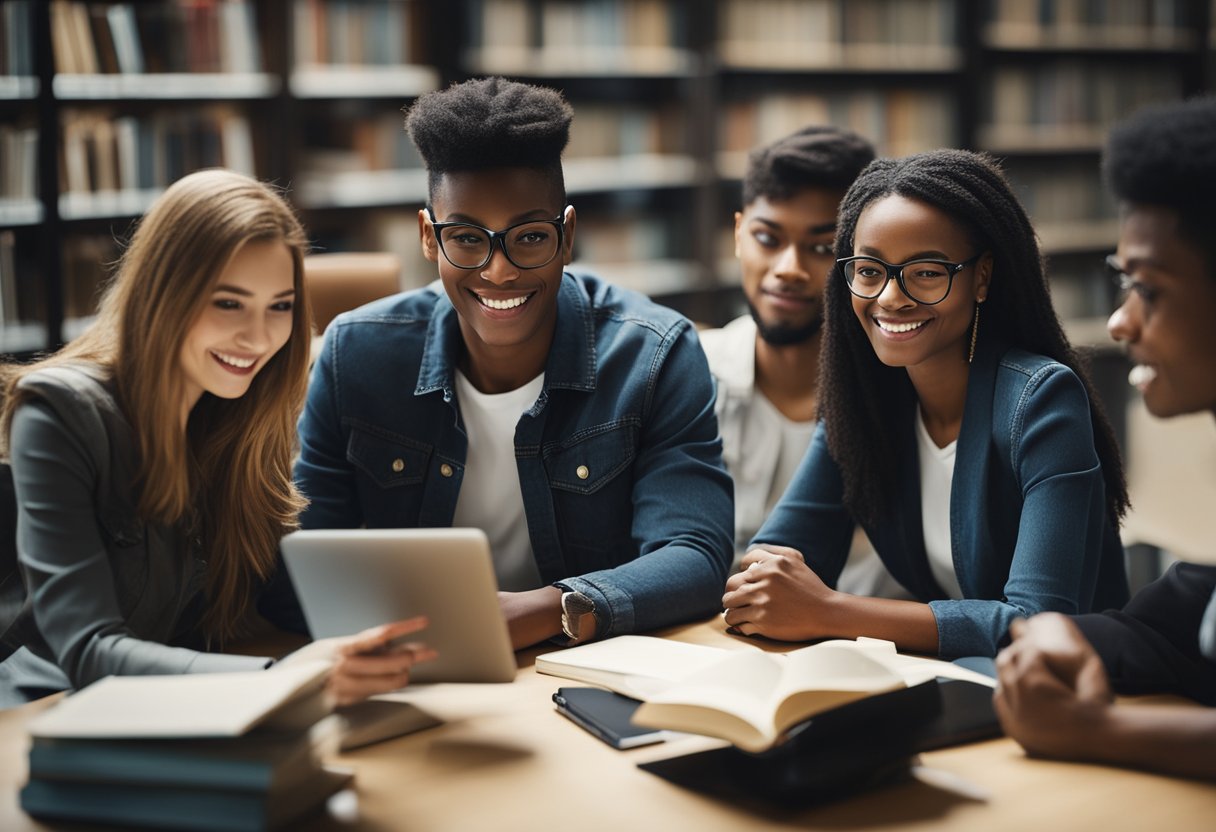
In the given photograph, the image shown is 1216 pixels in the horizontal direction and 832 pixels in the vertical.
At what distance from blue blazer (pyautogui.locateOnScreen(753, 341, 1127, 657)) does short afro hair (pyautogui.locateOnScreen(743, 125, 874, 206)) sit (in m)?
0.66

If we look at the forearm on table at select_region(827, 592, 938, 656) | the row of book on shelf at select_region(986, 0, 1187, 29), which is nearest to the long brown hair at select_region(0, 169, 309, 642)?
the forearm on table at select_region(827, 592, 938, 656)

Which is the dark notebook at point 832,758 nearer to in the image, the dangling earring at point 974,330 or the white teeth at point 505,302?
the dangling earring at point 974,330

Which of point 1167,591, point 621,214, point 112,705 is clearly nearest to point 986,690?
point 1167,591

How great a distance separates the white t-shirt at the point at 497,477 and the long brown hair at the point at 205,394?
31 cm

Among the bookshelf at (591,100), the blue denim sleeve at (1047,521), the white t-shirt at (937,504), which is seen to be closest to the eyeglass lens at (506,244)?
the white t-shirt at (937,504)

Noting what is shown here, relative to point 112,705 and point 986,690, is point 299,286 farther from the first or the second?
point 986,690

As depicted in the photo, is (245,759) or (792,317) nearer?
(245,759)

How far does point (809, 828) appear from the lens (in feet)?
3.76

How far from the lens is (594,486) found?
1.88 metres

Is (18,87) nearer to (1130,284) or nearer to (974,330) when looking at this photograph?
(974,330)

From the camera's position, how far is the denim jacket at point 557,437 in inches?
73.6

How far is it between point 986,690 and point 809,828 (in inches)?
13.8

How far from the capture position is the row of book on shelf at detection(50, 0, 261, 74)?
3.57 metres

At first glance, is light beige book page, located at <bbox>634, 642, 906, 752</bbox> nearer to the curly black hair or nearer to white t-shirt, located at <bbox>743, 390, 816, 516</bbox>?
the curly black hair
